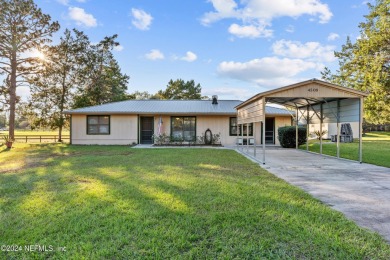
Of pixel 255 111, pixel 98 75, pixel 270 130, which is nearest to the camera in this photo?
pixel 255 111

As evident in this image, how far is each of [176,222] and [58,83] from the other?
74.6 ft

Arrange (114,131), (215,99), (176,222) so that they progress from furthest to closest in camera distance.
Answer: (215,99) → (114,131) → (176,222)

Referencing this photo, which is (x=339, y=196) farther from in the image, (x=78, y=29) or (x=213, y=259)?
(x=78, y=29)

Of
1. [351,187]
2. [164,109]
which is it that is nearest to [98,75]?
[164,109]

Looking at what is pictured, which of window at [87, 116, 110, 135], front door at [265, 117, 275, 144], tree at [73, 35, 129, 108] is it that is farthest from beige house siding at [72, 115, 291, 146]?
tree at [73, 35, 129, 108]

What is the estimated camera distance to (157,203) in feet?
12.9

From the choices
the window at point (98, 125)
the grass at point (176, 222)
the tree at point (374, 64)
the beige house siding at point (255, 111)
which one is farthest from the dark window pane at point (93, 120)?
the tree at point (374, 64)

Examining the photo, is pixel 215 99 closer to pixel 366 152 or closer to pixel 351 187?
pixel 366 152

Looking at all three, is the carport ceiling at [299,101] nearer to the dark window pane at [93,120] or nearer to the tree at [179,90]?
the dark window pane at [93,120]

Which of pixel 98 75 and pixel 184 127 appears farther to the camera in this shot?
pixel 98 75

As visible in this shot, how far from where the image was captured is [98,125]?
1630 cm

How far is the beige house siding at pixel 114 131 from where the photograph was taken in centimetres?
1623

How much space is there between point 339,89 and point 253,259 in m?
8.04

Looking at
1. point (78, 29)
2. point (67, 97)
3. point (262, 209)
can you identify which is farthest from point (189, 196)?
point (78, 29)
